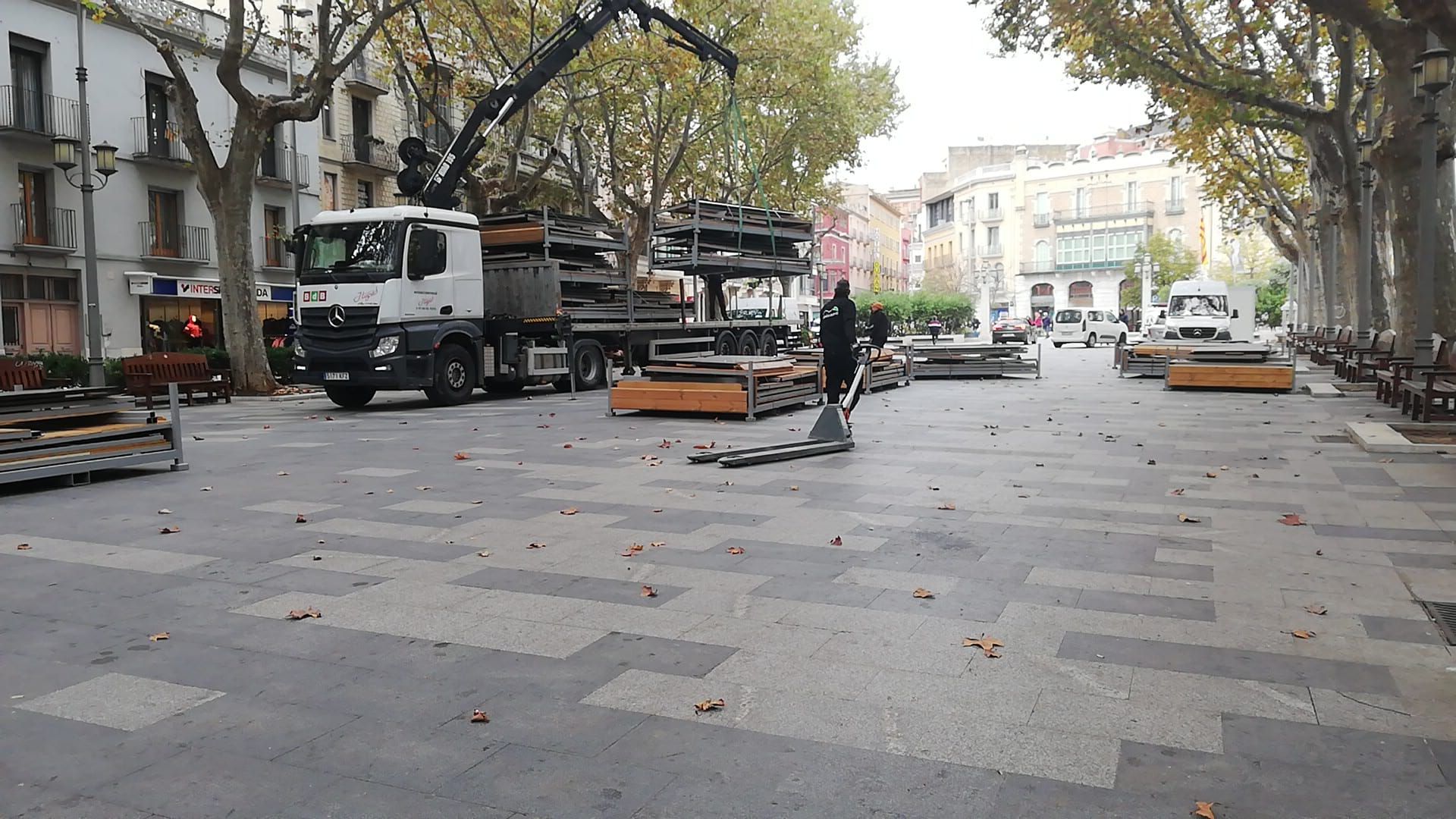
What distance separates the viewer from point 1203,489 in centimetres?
864

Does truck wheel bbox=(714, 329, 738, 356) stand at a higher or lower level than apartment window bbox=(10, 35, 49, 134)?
lower

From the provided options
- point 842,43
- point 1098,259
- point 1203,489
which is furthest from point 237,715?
point 1098,259

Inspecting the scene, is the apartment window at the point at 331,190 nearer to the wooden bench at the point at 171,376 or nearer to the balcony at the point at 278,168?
the balcony at the point at 278,168

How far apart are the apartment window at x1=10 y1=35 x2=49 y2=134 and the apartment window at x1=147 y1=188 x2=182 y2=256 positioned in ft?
11.7

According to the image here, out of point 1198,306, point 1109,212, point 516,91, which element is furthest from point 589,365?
point 1109,212

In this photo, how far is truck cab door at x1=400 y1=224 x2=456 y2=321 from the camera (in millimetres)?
16625

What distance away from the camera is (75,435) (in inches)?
370

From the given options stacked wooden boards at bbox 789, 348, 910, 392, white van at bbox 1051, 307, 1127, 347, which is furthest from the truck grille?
white van at bbox 1051, 307, 1127, 347

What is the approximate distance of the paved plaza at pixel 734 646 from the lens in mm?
3309

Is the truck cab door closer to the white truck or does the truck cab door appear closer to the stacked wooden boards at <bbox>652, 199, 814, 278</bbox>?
the stacked wooden boards at <bbox>652, 199, 814, 278</bbox>

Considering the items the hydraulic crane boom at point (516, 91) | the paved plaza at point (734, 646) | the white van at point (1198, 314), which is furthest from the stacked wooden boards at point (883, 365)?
the white van at point (1198, 314)

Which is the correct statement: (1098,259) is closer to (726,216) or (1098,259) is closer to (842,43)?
(842,43)

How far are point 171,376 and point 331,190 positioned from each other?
17.8 m

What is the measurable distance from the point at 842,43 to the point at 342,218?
80.4 ft
